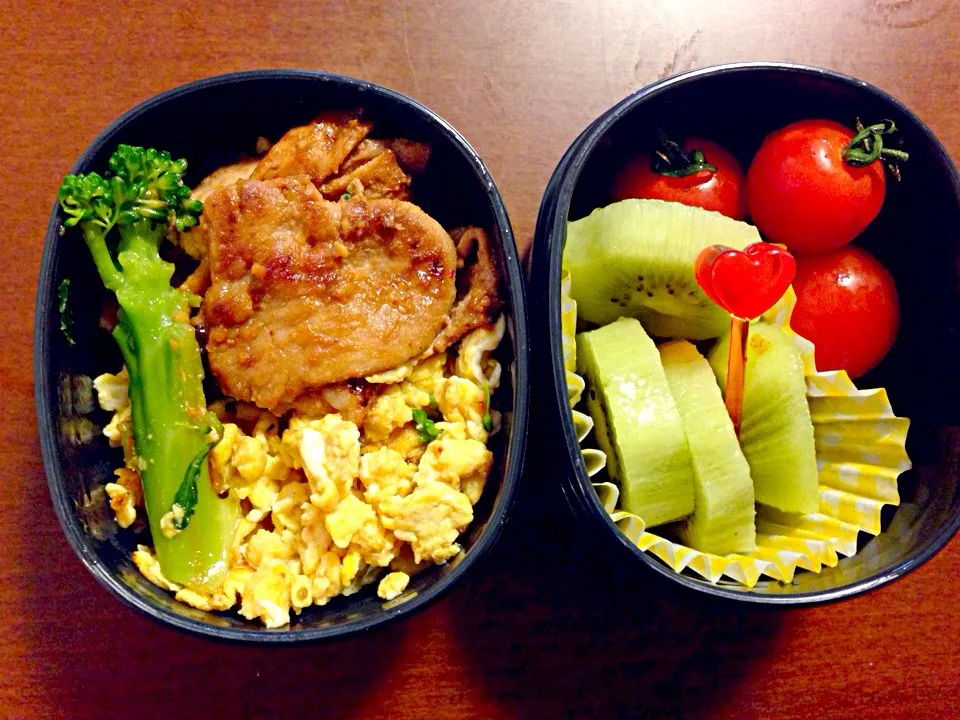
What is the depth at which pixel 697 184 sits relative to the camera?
4.45 feet

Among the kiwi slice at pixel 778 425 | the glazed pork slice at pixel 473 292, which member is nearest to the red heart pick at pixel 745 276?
the kiwi slice at pixel 778 425

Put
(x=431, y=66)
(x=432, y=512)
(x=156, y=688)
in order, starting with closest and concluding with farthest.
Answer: (x=432, y=512) < (x=156, y=688) < (x=431, y=66)

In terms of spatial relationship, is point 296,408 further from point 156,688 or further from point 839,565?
point 839,565

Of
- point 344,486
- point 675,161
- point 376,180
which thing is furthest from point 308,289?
point 675,161

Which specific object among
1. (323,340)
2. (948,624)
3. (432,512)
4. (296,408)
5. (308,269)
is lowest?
(948,624)

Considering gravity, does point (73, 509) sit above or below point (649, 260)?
below

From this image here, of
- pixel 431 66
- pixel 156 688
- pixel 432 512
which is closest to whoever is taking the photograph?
pixel 432 512

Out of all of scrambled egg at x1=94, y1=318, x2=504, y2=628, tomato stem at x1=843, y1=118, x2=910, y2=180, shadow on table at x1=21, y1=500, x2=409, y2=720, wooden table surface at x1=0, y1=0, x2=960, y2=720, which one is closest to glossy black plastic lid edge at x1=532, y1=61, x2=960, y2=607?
tomato stem at x1=843, y1=118, x2=910, y2=180

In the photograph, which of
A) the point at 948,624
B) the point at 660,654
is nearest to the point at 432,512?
the point at 660,654

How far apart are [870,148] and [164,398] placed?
1.32m

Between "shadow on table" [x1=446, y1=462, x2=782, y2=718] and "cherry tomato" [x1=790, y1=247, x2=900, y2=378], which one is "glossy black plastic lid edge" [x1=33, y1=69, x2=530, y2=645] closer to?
"shadow on table" [x1=446, y1=462, x2=782, y2=718]

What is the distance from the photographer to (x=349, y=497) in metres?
1.21

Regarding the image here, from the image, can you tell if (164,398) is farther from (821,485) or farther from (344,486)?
(821,485)

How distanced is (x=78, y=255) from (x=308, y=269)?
390 mm
